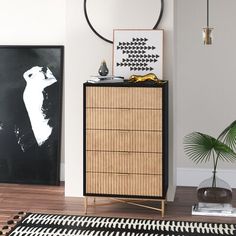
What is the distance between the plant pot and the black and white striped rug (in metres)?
0.33

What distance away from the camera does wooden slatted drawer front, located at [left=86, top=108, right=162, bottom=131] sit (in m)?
4.01

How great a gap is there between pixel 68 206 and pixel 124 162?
63 cm

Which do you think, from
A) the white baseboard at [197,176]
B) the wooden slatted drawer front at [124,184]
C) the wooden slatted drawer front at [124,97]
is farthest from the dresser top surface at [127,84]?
the white baseboard at [197,176]

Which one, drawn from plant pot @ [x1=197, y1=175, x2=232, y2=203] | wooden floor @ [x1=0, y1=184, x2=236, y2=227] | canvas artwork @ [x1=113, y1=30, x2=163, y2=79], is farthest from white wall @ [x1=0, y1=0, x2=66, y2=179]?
plant pot @ [x1=197, y1=175, x2=232, y2=203]

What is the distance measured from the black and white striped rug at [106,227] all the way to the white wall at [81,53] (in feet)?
2.15

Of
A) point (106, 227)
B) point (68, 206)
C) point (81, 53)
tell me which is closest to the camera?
point (106, 227)

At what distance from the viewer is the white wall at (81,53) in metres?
4.33

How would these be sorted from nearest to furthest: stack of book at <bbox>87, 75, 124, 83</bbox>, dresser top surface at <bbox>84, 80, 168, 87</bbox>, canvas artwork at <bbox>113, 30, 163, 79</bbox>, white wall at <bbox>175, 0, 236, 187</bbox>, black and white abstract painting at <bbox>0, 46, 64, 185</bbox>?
dresser top surface at <bbox>84, 80, 168, 87</bbox> → stack of book at <bbox>87, 75, 124, 83</bbox> → canvas artwork at <bbox>113, 30, 163, 79</bbox> → white wall at <bbox>175, 0, 236, 187</bbox> → black and white abstract painting at <bbox>0, 46, 64, 185</bbox>

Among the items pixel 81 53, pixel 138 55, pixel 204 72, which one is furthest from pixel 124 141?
pixel 204 72

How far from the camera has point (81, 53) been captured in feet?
14.7

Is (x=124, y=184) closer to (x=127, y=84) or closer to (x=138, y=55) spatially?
(x=127, y=84)

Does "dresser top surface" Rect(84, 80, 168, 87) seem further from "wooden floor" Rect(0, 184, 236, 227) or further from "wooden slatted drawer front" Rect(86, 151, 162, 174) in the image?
"wooden floor" Rect(0, 184, 236, 227)

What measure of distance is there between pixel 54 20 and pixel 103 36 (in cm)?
80

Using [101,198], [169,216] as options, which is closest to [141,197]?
[169,216]
